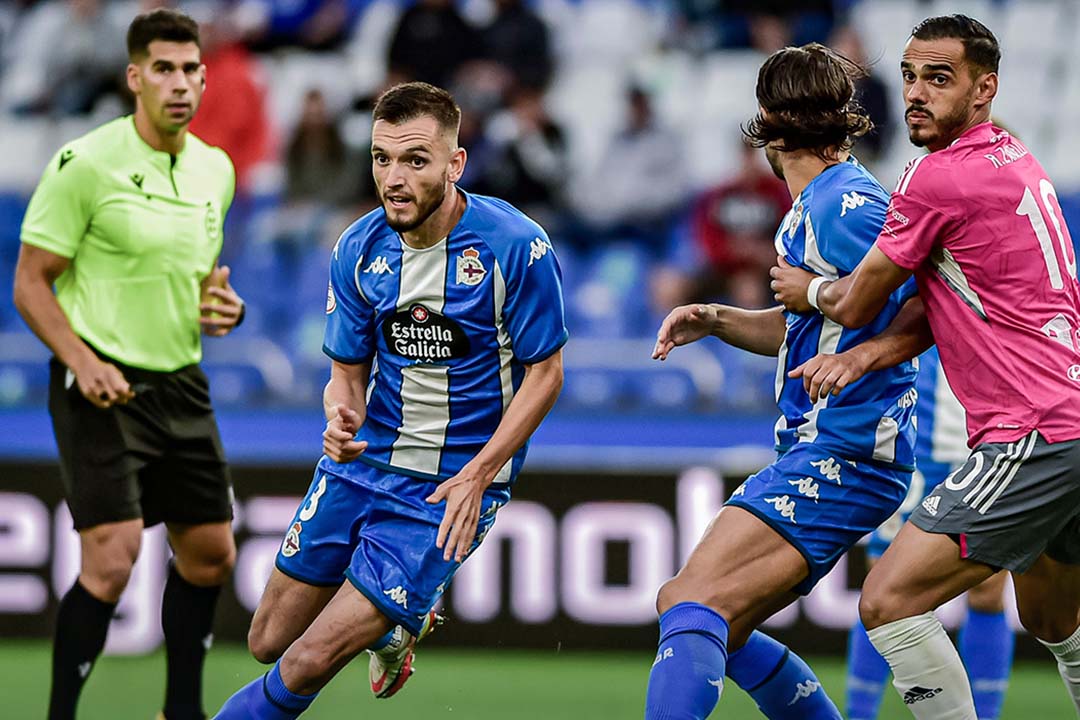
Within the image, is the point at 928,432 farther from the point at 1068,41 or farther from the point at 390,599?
the point at 1068,41

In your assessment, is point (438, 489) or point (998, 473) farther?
point (438, 489)

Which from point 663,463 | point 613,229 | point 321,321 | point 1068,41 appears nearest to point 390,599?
point 663,463

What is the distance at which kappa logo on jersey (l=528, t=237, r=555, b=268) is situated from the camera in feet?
15.4

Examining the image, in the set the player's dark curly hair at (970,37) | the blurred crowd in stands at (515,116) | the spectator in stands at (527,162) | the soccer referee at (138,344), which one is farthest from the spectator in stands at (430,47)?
the player's dark curly hair at (970,37)

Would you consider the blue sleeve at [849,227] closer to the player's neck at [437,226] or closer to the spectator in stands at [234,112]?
the player's neck at [437,226]

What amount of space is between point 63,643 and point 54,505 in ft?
7.32

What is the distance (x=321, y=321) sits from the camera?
10594mm

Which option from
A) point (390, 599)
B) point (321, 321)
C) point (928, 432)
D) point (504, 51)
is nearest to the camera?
point (390, 599)

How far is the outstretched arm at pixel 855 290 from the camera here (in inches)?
164

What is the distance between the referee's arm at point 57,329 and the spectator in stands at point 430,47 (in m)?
6.07

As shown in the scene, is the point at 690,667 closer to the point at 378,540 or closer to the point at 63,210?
the point at 378,540

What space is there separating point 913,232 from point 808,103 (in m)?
0.57

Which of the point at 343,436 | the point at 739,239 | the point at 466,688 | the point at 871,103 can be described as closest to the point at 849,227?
the point at 343,436

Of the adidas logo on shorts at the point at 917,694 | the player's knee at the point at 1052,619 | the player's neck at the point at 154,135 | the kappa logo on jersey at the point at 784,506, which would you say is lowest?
the adidas logo on shorts at the point at 917,694
